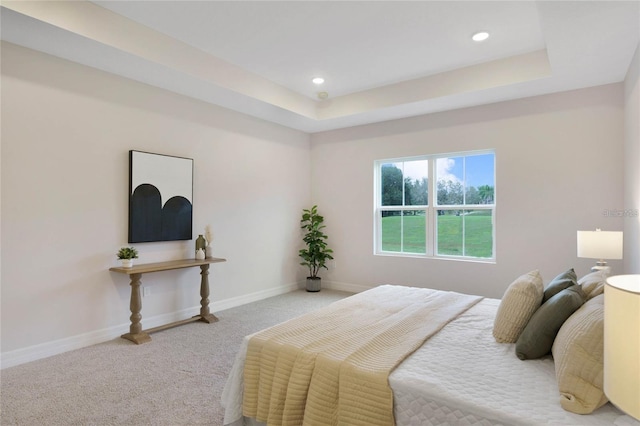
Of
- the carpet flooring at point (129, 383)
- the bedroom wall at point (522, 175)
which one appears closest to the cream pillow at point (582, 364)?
the carpet flooring at point (129, 383)

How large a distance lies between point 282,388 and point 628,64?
13.2 ft

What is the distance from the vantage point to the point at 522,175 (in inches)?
167

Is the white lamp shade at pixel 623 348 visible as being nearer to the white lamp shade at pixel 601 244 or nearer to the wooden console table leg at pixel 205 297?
the white lamp shade at pixel 601 244

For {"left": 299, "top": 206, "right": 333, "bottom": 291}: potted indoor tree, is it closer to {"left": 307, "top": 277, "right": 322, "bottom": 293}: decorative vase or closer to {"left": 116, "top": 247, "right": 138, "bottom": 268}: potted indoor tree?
{"left": 307, "top": 277, "right": 322, "bottom": 293}: decorative vase

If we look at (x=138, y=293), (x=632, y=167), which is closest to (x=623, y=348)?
(x=632, y=167)

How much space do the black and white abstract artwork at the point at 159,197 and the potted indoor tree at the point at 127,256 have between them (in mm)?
178

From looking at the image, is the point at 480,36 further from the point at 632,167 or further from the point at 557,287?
the point at 557,287

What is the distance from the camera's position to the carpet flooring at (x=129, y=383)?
7.16ft

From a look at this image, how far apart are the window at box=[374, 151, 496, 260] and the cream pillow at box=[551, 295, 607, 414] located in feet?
10.6

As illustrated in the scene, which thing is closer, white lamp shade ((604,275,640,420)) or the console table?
white lamp shade ((604,275,640,420))

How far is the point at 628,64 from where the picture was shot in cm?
324

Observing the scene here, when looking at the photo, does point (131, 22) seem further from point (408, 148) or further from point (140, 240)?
point (408, 148)

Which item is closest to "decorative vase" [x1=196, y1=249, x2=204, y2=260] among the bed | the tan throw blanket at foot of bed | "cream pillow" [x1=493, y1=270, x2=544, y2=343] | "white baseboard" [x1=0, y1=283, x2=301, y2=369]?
"white baseboard" [x1=0, y1=283, x2=301, y2=369]

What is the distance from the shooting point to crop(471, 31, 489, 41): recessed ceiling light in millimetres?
3248
